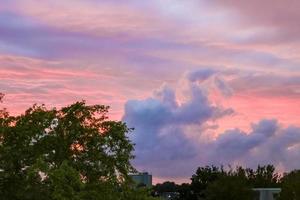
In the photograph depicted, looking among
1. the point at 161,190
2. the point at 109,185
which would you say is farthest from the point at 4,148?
the point at 161,190

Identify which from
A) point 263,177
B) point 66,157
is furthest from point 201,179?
Result: point 66,157

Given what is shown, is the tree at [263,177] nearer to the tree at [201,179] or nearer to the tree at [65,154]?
the tree at [201,179]

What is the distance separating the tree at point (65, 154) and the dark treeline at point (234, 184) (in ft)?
129

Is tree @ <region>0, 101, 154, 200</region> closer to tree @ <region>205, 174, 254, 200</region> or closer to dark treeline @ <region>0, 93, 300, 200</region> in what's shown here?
dark treeline @ <region>0, 93, 300, 200</region>

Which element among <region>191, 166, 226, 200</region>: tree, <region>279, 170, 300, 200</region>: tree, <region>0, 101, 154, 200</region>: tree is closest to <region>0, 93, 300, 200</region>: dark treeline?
<region>0, 101, 154, 200</region>: tree

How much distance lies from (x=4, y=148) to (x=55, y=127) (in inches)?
120

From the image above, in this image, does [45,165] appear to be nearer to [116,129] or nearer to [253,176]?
[116,129]

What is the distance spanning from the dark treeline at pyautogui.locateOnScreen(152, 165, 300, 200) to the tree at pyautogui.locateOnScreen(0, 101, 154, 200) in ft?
129

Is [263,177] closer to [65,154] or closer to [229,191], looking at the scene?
[229,191]

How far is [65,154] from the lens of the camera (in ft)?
117

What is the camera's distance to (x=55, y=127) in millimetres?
36594

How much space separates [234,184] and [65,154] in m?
51.6

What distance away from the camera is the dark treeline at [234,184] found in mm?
75381

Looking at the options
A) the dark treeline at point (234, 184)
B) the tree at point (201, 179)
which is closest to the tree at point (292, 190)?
the dark treeline at point (234, 184)
